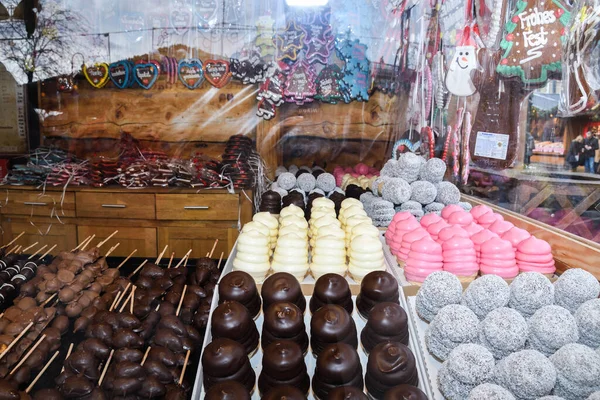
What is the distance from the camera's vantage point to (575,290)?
59.7 inches

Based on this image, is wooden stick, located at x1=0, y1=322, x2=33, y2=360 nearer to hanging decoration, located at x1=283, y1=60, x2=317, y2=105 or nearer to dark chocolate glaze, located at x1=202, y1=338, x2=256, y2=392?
dark chocolate glaze, located at x1=202, y1=338, x2=256, y2=392

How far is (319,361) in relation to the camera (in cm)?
144

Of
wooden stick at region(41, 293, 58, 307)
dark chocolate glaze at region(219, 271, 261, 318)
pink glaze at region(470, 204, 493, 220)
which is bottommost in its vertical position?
wooden stick at region(41, 293, 58, 307)

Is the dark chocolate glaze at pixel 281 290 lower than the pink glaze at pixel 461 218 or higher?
lower

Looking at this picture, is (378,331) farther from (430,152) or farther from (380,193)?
(430,152)

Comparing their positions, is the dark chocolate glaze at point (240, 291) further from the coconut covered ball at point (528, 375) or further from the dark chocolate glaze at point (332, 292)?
the coconut covered ball at point (528, 375)

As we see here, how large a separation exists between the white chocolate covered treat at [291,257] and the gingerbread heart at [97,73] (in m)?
3.82

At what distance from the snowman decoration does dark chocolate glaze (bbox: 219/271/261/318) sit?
2.35 m

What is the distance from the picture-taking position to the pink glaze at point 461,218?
2.53 metres

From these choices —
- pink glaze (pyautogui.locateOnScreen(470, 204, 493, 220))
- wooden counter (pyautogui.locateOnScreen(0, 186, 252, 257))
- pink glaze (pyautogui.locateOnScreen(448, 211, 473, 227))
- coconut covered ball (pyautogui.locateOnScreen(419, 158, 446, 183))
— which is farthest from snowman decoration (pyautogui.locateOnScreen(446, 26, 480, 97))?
wooden counter (pyautogui.locateOnScreen(0, 186, 252, 257))

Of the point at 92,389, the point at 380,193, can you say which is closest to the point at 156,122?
the point at 380,193

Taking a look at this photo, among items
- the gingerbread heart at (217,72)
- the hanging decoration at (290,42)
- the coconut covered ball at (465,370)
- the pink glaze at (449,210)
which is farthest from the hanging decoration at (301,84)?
the coconut covered ball at (465,370)

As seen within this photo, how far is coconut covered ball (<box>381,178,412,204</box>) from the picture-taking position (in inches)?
117

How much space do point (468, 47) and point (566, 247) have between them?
1.79 m
